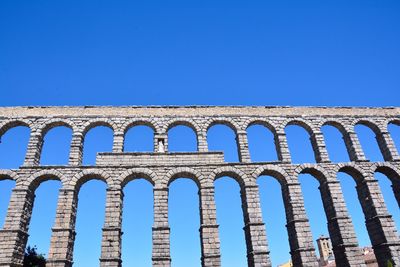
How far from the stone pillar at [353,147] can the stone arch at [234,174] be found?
6.48 m

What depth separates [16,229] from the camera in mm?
16000

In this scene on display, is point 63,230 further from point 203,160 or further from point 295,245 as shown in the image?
point 295,245

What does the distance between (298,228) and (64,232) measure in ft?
36.7

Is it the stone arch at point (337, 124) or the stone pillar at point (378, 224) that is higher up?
the stone arch at point (337, 124)

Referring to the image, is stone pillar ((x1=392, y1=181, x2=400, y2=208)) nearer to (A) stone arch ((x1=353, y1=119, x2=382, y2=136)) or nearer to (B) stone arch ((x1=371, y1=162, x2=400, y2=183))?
(B) stone arch ((x1=371, y1=162, x2=400, y2=183))

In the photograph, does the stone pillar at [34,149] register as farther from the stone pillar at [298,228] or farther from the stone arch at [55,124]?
the stone pillar at [298,228]

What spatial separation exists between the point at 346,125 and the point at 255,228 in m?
9.10

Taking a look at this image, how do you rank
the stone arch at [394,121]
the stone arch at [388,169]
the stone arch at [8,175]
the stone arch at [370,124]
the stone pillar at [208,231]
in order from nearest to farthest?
the stone pillar at [208,231], the stone arch at [8,175], the stone arch at [388,169], the stone arch at [370,124], the stone arch at [394,121]

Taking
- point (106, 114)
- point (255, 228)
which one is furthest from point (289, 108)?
point (106, 114)

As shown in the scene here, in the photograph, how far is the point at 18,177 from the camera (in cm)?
1750

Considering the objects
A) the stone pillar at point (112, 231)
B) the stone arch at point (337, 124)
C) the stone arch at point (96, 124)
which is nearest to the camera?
the stone pillar at point (112, 231)

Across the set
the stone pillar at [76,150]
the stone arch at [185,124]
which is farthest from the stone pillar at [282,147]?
the stone pillar at [76,150]

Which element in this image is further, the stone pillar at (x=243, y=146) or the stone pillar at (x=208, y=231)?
the stone pillar at (x=243, y=146)

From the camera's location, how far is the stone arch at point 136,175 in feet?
58.5
